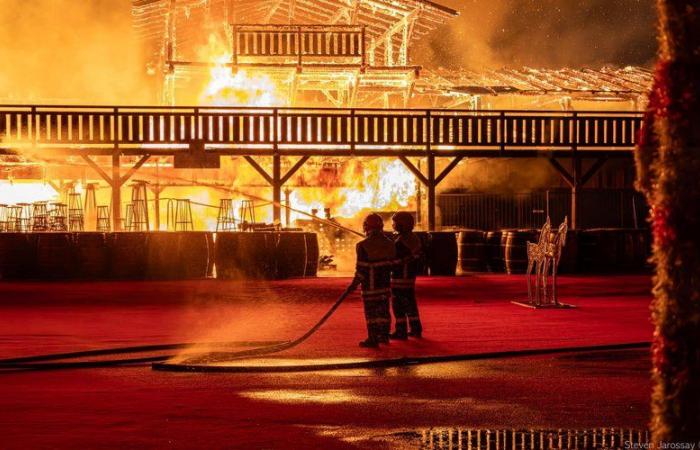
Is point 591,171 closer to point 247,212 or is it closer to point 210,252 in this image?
point 247,212

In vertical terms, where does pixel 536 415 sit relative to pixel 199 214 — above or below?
below

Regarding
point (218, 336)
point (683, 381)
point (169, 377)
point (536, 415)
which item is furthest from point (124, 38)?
point (683, 381)

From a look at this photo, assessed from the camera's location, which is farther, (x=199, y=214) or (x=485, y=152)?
(x=199, y=214)

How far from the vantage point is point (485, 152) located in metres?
32.8

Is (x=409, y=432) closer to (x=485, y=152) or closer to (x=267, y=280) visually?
(x=267, y=280)

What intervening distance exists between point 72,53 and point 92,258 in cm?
1838

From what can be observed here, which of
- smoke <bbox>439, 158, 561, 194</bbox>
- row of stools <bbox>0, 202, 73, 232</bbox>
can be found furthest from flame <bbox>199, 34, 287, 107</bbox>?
smoke <bbox>439, 158, 561, 194</bbox>

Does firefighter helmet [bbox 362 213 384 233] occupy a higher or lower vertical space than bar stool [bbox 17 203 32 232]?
lower

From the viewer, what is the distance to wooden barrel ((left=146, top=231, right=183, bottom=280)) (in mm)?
25438

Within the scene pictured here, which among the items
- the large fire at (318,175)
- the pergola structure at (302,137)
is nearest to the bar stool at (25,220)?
the pergola structure at (302,137)

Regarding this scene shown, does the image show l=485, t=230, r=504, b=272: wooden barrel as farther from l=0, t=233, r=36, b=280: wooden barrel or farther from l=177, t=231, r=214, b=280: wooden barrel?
l=0, t=233, r=36, b=280: wooden barrel

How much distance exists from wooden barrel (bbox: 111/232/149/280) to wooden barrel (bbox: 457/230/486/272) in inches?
322

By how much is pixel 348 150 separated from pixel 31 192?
11121 mm

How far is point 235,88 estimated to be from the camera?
36.3 metres
